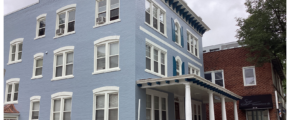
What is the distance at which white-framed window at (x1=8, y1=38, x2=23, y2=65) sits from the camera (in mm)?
20703

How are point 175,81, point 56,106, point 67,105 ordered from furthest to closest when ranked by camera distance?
1. point 56,106
2. point 67,105
3. point 175,81

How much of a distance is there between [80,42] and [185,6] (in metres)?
8.72

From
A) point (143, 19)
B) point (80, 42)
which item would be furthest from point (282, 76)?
point (80, 42)

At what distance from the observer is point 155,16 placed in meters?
18.4

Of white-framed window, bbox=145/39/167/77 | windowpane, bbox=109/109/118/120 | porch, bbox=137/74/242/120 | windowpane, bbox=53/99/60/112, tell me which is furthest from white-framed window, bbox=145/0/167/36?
windowpane, bbox=53/99/60/112

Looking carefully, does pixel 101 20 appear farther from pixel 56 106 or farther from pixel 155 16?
pixel 56 106

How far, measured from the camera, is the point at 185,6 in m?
21.5

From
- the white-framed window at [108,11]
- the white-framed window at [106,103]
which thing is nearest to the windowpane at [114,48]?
the white-framed window at [108,11]

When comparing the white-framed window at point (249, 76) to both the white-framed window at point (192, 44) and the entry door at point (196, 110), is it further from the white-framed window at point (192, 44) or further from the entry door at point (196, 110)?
the entry door at point (196, 110)

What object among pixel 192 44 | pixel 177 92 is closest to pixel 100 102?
pixel 177 92

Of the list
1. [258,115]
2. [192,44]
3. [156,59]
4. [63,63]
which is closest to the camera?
[156,59]

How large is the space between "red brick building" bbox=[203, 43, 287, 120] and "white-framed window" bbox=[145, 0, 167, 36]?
915cm

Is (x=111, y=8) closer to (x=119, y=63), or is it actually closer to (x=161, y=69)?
(x=119, y=63)

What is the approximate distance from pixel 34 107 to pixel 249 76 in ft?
56.5
